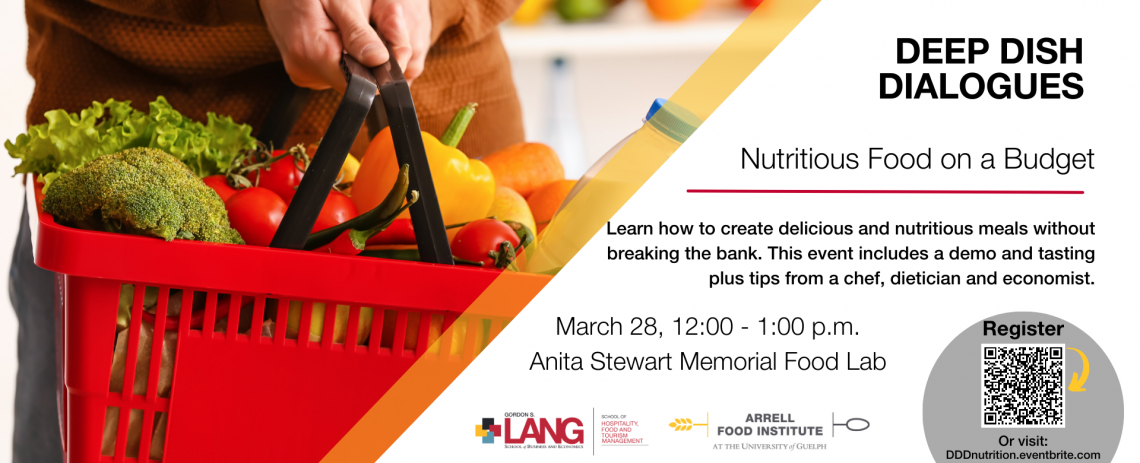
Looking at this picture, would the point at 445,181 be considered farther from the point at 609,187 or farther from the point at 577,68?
the point at 577,68

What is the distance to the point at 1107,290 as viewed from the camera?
1.75ft

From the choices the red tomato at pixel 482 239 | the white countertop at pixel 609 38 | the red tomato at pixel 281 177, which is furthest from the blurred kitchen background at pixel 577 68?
the red tomato at pixel 482 239

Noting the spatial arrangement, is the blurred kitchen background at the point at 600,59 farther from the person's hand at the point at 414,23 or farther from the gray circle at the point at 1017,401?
the gray circle at the point at 1017,401

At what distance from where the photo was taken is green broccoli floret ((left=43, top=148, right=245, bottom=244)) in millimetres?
470

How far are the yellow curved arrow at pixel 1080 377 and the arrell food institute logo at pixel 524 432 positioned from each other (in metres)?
0.33

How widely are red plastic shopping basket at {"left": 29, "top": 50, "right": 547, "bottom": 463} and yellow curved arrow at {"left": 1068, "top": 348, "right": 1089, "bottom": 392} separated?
367mm

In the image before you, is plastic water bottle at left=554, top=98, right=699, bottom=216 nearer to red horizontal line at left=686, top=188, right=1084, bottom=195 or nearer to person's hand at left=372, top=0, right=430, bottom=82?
red horizontal line at left=686, top=188, right=1084, bottom=195

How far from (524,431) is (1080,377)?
14.2 inches

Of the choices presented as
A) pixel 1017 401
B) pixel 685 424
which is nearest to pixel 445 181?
pixel 685 424

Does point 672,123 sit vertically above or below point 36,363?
above

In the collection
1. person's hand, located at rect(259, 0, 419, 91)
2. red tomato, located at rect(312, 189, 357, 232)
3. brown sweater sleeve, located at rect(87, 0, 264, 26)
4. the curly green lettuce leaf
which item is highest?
brown sweater sleeve, located at rect(87, 0, 264, 26)

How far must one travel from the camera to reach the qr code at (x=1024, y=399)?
525mm

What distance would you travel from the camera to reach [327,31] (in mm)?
632

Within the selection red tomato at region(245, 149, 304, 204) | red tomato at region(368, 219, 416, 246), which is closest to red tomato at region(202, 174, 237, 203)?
red tomato at region(245, 149, 304, 204)
